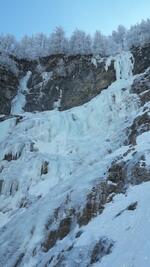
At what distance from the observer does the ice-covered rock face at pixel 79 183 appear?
1428 centimetres

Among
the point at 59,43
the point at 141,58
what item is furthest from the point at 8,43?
the point at 141,58

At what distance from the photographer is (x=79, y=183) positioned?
20312mm

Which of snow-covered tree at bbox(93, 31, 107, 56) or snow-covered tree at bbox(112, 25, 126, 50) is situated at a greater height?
snow-covered tree at bbox(112, 25, 126, 50)

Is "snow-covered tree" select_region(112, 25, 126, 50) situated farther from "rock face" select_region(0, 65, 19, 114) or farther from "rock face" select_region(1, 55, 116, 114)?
"rock face" select_region(0, 65, 19, 114)

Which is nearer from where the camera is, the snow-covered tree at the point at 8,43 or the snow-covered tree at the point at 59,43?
the snow-covered tree at the point at 59,43

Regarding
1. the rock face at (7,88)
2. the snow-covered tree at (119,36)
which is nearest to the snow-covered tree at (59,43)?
the rock face at (7,88)

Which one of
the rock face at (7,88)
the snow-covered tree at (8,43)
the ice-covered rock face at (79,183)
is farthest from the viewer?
the snow-covered tree at (8,43)

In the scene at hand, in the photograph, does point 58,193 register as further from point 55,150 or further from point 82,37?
point 82,37

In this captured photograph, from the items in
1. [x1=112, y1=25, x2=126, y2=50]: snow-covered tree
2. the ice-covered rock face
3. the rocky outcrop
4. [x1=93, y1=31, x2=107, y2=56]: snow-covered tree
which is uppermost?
[x1=112, y1=25, x2=126, y2=50]: snow-covered tree

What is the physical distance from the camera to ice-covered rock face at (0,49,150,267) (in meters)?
14.3

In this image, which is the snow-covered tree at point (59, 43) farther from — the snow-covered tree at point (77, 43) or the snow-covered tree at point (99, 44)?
the snow-covered tree at point (99, 44)

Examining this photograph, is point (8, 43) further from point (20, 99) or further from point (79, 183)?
point (79, 183)

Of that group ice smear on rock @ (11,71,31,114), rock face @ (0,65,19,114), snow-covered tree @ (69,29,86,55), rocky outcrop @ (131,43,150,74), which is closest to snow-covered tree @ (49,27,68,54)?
snow-covered tree @ (69,29,86,55)

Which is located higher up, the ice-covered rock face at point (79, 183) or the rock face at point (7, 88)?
the rock face at point (7, 88)
